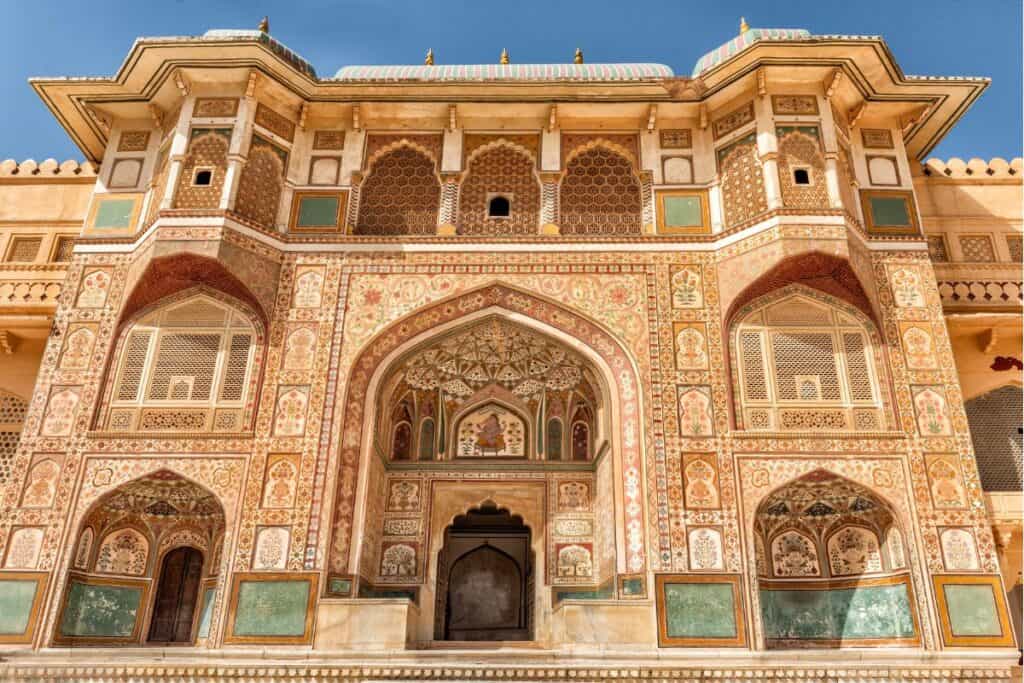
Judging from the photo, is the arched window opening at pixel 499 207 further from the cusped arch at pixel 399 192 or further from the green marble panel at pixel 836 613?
the green marble panel at pixel 836 613

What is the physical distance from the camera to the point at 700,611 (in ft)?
29.0

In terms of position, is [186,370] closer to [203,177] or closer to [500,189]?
[203,177]

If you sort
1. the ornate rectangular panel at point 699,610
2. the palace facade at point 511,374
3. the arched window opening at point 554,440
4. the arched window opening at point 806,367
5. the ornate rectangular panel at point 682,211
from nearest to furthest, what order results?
the ornate rectangular panel at point 699,610, the palace facade at point 511,374, the arched window opening at point 806,367, the ornate rectangular panel at point 682,211, the arched window opening at point 554,440

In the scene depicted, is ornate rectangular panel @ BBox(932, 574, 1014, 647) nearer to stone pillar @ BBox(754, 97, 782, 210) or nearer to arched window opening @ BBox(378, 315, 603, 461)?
arched window opening @ BBox(378, 315, 603, 461)

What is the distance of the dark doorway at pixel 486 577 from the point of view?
11.2 m

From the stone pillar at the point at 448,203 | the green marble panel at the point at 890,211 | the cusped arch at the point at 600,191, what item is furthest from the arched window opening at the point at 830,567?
the stone pillar at the point at 448,203

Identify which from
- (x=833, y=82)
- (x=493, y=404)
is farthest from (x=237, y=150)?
(x=833, y=82)

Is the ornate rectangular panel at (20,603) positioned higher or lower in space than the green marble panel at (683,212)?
lower

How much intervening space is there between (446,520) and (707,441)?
333 cm

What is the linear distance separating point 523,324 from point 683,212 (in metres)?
2.52

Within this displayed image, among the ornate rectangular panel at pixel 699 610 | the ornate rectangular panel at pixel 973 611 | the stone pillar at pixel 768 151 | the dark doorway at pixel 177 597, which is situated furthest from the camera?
the stone pillar at pixel 768 151

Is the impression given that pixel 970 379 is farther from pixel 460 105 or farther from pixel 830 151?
pixel 460 105

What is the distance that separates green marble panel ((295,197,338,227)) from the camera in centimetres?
1127

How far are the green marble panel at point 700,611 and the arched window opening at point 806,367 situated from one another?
1901mm
